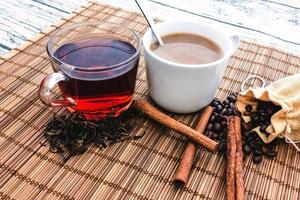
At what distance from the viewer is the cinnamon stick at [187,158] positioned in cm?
72

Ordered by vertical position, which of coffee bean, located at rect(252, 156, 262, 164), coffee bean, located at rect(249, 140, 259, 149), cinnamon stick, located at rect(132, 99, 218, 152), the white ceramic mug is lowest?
coffee bean, located at rect(252, 156, 262, 164)

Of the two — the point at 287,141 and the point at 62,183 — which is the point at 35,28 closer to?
the point at 62,183

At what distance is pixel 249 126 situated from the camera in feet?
2.72

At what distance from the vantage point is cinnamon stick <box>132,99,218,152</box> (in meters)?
0.78

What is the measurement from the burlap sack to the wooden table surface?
44 centimetres

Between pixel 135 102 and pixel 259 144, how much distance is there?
0.87 ft

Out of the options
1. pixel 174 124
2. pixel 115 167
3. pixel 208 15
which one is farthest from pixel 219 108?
pixel 208 15

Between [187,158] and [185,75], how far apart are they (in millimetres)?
157

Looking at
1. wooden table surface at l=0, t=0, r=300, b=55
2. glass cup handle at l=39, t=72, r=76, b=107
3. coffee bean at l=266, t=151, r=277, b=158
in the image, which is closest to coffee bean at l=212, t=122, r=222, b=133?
coffee bean at l=266, t=151, r=277, b=158

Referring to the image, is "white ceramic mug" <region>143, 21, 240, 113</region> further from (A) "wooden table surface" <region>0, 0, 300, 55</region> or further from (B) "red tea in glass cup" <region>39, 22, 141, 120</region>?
(A) "wooden table surface" <region>0, 0, 300, 55</region>

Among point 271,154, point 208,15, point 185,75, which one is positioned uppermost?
point 185,75

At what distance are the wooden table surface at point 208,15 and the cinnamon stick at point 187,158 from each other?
20.1 inches

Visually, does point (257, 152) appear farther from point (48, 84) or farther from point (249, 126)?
point (48, 84)

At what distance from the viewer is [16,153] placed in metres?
0.77
